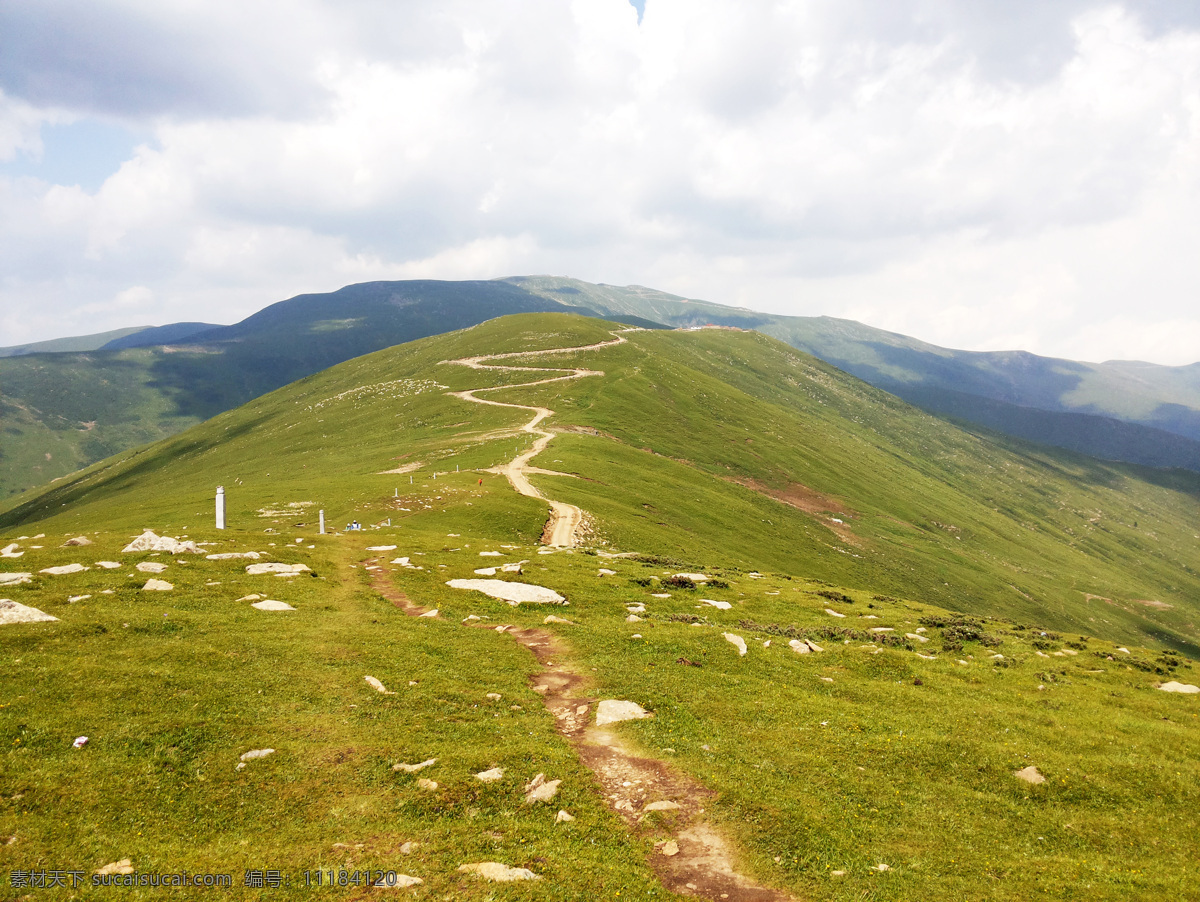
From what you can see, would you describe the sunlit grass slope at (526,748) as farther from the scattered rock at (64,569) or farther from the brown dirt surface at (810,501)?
the brown dirt surface at (810,501)

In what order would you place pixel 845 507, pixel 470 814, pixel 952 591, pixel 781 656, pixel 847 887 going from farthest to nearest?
1. pixel 845 507
2. pixel 952 591
3. pixel 781 656
4. pixel 470 814
5. pixel 847 887

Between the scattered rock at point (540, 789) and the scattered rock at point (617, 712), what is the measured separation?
14.0 ft

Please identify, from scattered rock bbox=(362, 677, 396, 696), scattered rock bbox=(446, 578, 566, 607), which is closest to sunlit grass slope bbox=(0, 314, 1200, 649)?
scattered rock bbox=(446, 578, 566, 607)

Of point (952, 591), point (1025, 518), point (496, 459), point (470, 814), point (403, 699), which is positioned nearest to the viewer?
point (470, 814)

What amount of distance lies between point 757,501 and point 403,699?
83187 mm

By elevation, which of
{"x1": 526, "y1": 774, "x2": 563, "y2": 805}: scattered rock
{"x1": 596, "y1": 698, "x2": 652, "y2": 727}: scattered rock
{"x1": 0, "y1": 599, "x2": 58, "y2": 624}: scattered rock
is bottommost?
{"x1": 596, "y1": 698, "x2": 652, "y2": 727}: scattered rock

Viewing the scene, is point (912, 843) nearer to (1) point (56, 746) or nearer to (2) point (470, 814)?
(2) point (470, 814)

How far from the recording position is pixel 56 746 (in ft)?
45.9

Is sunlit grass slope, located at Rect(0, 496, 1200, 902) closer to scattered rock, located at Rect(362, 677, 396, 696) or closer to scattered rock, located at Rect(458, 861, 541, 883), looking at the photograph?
scattered rock, located at Rect(458, 861, 541, 883)

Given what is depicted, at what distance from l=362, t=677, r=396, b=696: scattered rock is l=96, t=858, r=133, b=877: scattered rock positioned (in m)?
8.76

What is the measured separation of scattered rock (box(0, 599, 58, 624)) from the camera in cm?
1952

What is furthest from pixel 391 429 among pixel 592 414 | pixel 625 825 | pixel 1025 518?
pixel 1025 518

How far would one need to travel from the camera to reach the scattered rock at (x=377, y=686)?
779 inches

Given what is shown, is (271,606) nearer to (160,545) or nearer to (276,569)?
(276,569)
